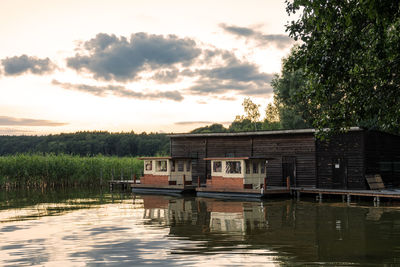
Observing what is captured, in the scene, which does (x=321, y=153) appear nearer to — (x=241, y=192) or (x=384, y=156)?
(x=384, y=156)

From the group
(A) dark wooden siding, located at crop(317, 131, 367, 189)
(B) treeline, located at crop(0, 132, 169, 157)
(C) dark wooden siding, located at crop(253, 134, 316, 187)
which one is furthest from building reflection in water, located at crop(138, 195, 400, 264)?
(B) treeline, located at crop(0, 132, 169, 157)

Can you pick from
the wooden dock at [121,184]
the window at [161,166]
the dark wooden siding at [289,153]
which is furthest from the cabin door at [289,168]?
the wooden dock at [121,184]

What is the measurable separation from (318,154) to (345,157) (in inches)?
85.5

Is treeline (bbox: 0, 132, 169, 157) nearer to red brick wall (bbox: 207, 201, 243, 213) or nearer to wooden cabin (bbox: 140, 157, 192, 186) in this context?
wooden cabin (bbox: 140, 157, 192, 186)

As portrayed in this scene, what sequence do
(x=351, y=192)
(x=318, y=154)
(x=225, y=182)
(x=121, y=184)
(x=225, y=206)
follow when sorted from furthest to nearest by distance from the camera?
(x=121, y=184) < (x=318, y=154) < (x=225, y=182) < (x=351, y=192) < (x=225, y=206)

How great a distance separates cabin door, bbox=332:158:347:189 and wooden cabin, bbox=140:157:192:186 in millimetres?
12492

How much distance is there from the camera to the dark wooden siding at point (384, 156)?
33.8 meters

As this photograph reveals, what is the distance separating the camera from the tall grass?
4284cm

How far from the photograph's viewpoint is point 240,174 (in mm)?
33656

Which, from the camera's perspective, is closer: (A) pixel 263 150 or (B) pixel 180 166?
(A) pixel 263 150

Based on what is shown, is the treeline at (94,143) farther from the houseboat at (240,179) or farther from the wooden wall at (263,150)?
the houseboat at (240,179)

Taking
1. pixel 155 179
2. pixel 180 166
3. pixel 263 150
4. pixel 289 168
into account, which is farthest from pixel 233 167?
pixel 155 179

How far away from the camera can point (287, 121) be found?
5675cm

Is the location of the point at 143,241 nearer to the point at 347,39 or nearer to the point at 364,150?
the point at 347,39
